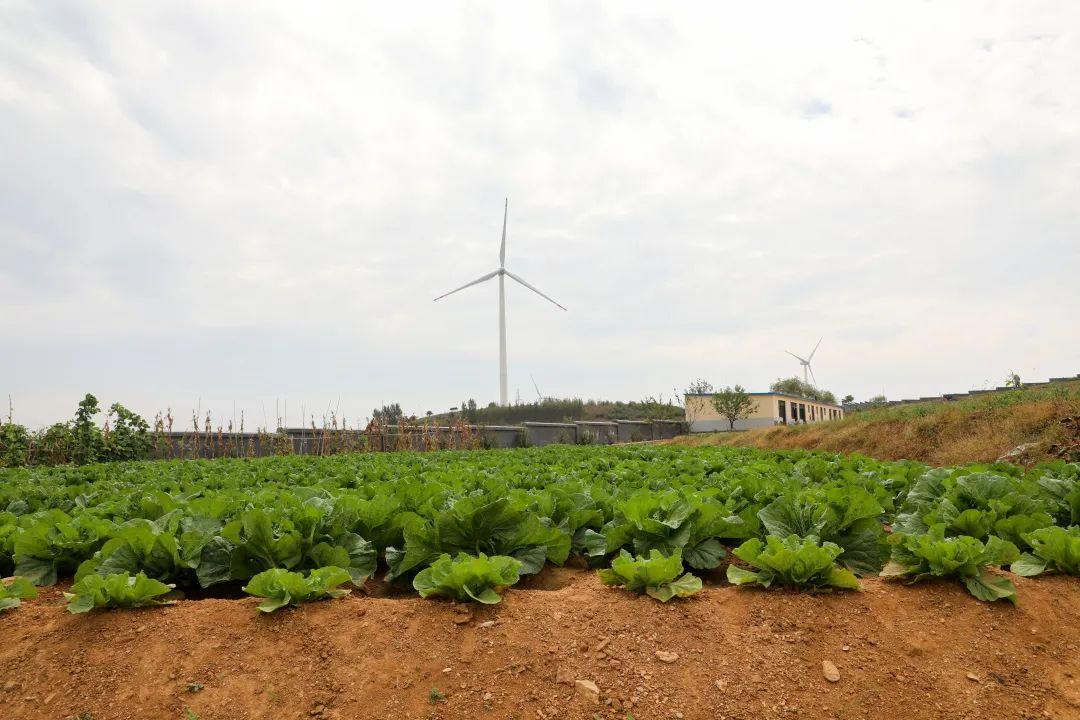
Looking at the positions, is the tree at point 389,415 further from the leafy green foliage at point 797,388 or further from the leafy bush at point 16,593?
the leafy green foliage at point 797,388

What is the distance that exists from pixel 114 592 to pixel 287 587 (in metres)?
0.98

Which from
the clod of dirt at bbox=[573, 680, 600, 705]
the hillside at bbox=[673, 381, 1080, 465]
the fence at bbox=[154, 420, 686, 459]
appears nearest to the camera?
the clod of dirt at bbox=[573, 680, 600, 705]

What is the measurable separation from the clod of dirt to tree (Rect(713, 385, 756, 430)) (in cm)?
5954

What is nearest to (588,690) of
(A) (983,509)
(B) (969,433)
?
(A) (983,509)

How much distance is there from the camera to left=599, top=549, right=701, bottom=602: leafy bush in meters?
3.37

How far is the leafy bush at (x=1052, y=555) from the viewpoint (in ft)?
12.1

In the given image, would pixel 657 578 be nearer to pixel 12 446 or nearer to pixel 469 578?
pixel 469 578

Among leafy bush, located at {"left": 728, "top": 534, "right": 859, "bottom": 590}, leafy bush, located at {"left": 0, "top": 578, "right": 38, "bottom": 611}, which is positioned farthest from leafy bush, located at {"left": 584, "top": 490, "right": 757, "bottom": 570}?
leafy bush, located at {"left": 0, "top": 578, "right": 38, "bottom": 611}

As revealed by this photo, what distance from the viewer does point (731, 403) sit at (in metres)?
60.0

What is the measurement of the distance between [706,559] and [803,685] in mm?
1149

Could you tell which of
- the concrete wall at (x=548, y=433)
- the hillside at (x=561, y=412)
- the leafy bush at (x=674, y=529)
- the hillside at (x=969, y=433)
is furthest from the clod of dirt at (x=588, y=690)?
the hillside at (x=561, y=412)

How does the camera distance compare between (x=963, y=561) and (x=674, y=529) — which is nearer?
(x=963, y=561)

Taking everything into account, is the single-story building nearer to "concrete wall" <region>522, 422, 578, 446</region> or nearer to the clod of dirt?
"concrete wall" <region>522, 422, 578, 446</region>

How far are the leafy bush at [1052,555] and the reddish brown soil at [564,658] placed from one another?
0.27 meters
